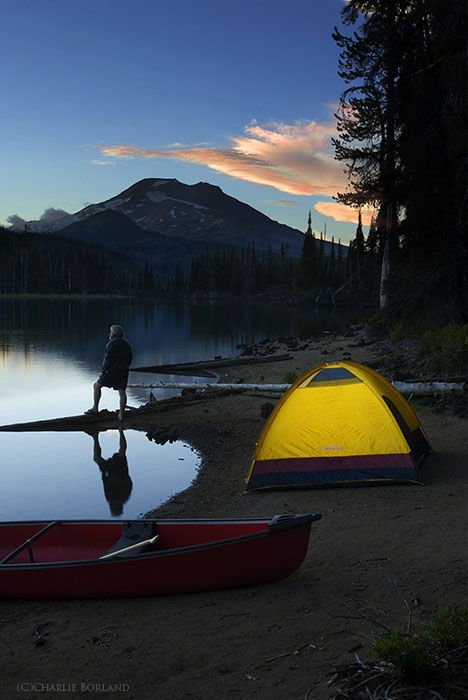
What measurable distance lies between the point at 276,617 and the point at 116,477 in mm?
6937

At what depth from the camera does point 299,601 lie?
5828 millimetres

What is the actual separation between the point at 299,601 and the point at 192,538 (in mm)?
1454

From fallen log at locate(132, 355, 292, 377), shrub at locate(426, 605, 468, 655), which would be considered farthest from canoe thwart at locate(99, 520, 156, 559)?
fallen log at locate(132, 355, 292, 377)

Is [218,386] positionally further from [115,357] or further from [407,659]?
[407,659]

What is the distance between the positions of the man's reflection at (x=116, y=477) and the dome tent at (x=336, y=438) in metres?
2.52

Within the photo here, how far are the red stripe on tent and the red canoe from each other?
3.30 meters

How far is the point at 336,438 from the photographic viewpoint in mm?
9547

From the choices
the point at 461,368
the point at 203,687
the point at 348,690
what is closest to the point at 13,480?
the point at 203,687

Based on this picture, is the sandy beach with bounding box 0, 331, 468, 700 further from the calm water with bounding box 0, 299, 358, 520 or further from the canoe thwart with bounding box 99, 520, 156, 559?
the calm water with bounding box 0, 299, 358, 520

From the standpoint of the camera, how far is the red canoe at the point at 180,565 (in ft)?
19.6

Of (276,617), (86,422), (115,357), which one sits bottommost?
(86,422)

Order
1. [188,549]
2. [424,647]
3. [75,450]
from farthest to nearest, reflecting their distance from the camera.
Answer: [75,450]
[188,549]
[424,647]

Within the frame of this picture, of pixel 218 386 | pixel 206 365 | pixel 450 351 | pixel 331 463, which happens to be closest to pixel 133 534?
pixel 331 463

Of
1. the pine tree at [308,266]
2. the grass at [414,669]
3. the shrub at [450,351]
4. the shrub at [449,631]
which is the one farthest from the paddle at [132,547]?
the pine tree at [308,266]
